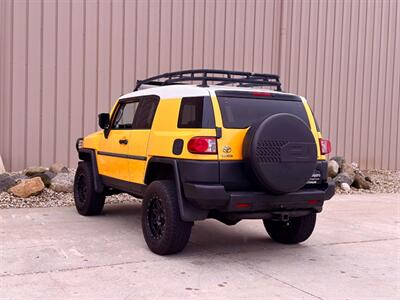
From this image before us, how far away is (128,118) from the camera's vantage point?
23.8ft

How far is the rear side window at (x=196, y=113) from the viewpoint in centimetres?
555

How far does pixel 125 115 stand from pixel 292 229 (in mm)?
2746

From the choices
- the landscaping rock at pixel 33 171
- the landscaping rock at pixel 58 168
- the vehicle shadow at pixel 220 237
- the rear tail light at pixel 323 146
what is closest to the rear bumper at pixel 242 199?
the rear tail light at pixel 323 146

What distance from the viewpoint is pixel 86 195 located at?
8.00m

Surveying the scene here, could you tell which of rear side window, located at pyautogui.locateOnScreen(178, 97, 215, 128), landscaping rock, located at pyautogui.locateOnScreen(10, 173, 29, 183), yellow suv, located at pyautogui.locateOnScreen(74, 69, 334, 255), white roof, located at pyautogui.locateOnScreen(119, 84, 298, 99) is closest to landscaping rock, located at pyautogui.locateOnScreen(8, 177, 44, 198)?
landscaping rock, located at pyautogui.locateOnScreen(10, 173, 29, 183)

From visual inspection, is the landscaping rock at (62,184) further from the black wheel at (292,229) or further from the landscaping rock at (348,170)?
the landscaping rock at (348,170)

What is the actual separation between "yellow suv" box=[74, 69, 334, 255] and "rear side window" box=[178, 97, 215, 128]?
0.01 meters

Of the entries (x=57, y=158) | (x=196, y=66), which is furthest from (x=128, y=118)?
(x=196, y=66)

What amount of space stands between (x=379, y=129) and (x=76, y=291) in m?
12.4

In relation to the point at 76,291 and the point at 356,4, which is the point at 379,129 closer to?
the point at 356,4

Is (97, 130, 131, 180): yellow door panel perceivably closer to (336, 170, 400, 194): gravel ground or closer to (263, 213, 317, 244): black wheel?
(263, 213, 317, 244): black wheel

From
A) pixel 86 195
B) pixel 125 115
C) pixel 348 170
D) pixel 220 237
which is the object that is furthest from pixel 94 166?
pixel 348 170

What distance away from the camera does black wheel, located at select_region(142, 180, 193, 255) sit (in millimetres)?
5582

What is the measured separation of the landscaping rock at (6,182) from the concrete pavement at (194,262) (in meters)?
0.94
